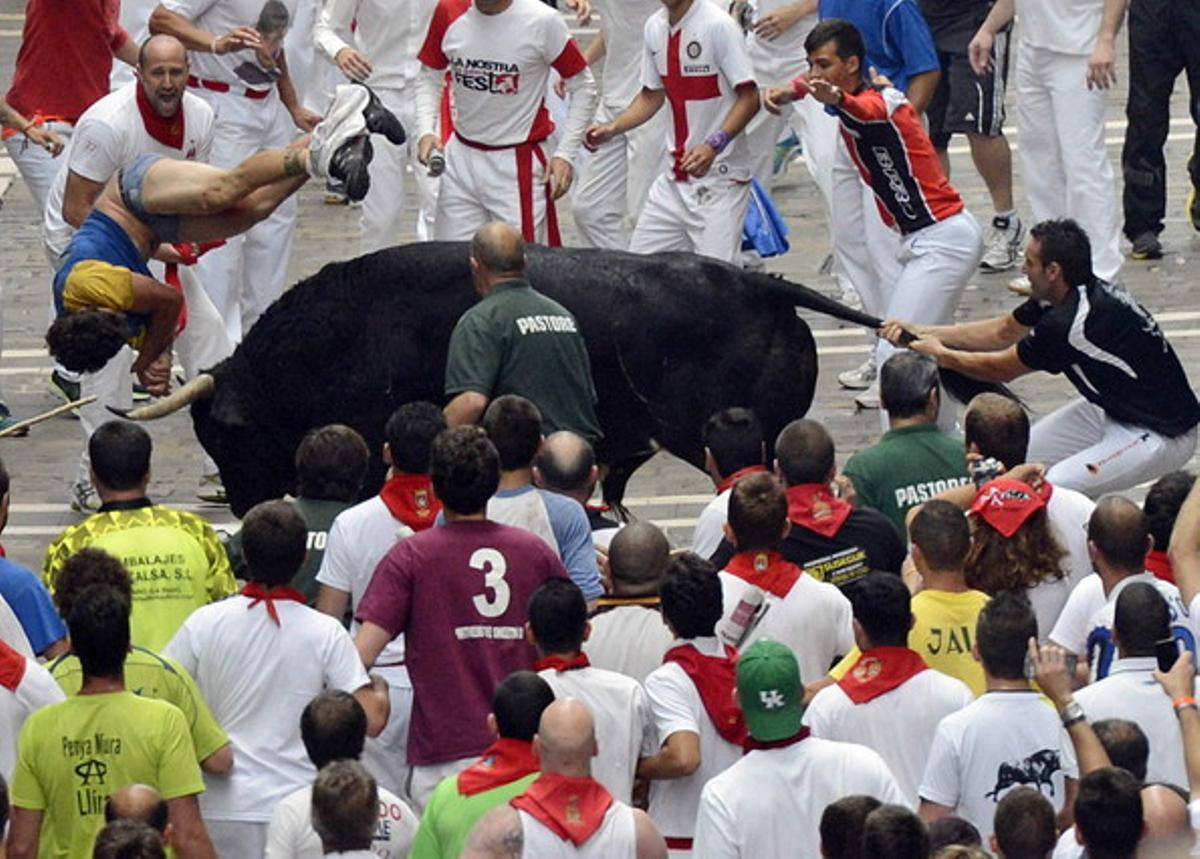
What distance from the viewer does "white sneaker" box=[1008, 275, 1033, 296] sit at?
15.8m

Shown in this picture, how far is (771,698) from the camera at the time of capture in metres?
8.42

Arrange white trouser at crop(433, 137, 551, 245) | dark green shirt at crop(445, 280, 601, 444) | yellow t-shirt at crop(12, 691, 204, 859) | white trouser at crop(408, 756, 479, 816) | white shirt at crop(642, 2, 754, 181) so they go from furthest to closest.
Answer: white trouser at crop(433, 137, 551, 245) < white shirt at crop(642, 2, 754, 181) < dark green shirt at crop(445, 280, 601, 444) < white trouser at crop(408, 756, 479, 816) < yellow t-shirt at crop(12, 691, 204, 859)

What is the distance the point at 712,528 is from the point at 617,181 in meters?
5.69

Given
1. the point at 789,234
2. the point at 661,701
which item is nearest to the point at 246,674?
the point at 661,701

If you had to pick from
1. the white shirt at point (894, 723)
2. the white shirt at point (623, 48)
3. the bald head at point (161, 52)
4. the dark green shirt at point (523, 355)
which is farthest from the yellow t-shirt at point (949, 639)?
the white shirt at point (623, 48)

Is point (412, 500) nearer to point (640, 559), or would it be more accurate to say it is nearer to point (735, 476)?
point (640, 559)

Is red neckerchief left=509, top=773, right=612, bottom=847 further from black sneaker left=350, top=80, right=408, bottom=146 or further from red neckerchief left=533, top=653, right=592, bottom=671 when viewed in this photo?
black sneaker left=350, top=80, right=408, bottom=146

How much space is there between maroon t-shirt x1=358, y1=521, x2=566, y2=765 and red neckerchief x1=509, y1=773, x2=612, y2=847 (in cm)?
128

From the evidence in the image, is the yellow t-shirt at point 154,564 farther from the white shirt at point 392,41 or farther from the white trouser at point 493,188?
the white shirt at point 392,41

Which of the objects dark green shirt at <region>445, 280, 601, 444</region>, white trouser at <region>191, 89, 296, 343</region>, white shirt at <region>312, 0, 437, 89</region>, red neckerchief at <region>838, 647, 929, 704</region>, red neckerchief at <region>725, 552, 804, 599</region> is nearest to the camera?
red neckerchief at <region>838, 647, 929, 704</region>

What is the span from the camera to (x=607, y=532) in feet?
36.6

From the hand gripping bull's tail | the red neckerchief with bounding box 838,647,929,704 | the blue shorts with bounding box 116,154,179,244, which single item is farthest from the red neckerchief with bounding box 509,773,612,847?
the blue shorts with bounding box 116,154,179,244

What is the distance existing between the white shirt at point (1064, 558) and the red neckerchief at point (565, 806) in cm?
260

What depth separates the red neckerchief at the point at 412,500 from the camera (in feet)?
33.1
